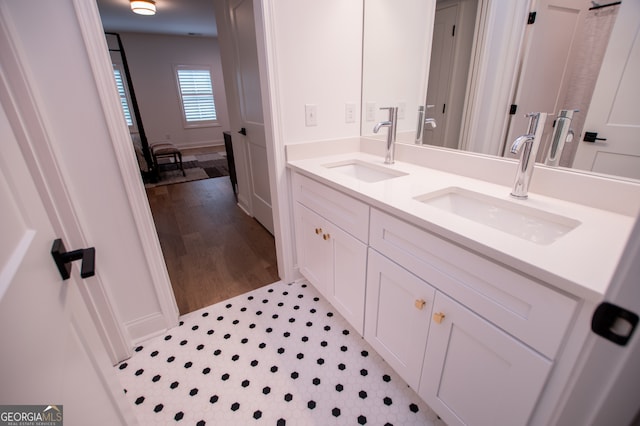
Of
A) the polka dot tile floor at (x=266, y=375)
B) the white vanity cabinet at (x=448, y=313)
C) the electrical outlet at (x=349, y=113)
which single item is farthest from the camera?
the electrical outlet at (x=349, y=113)

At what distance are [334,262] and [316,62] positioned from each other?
1.15 metres

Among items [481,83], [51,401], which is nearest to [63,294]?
[51,401]

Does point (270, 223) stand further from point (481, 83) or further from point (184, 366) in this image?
point (481, 83)

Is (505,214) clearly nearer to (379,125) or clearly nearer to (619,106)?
(619,106)

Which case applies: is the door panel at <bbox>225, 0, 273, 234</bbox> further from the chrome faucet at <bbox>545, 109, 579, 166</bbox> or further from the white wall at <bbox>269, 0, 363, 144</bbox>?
the chrome faucet at <bbox>545, 109, 579, 166</bbox>

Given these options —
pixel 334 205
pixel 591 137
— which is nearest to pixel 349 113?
pixel 334 205

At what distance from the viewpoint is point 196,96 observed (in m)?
7.05

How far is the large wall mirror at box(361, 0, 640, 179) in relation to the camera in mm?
931

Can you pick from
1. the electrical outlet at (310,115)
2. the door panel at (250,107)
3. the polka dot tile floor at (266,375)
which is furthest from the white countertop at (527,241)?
the door panel at (250,107)

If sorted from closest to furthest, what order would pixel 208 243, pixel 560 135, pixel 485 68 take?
pixel 560 135 < pixel 485 68 < pixel 208 243

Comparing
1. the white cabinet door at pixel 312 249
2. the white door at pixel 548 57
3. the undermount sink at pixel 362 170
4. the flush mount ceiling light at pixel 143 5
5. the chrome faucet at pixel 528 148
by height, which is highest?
the flush mount ceiling light at pixel 143 5

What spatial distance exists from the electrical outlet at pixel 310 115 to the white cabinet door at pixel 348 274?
668 millimetres

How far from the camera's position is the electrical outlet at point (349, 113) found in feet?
6.03

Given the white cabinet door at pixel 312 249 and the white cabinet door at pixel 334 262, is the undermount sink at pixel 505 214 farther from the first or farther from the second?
the white cabinet door at pixel 312 249
